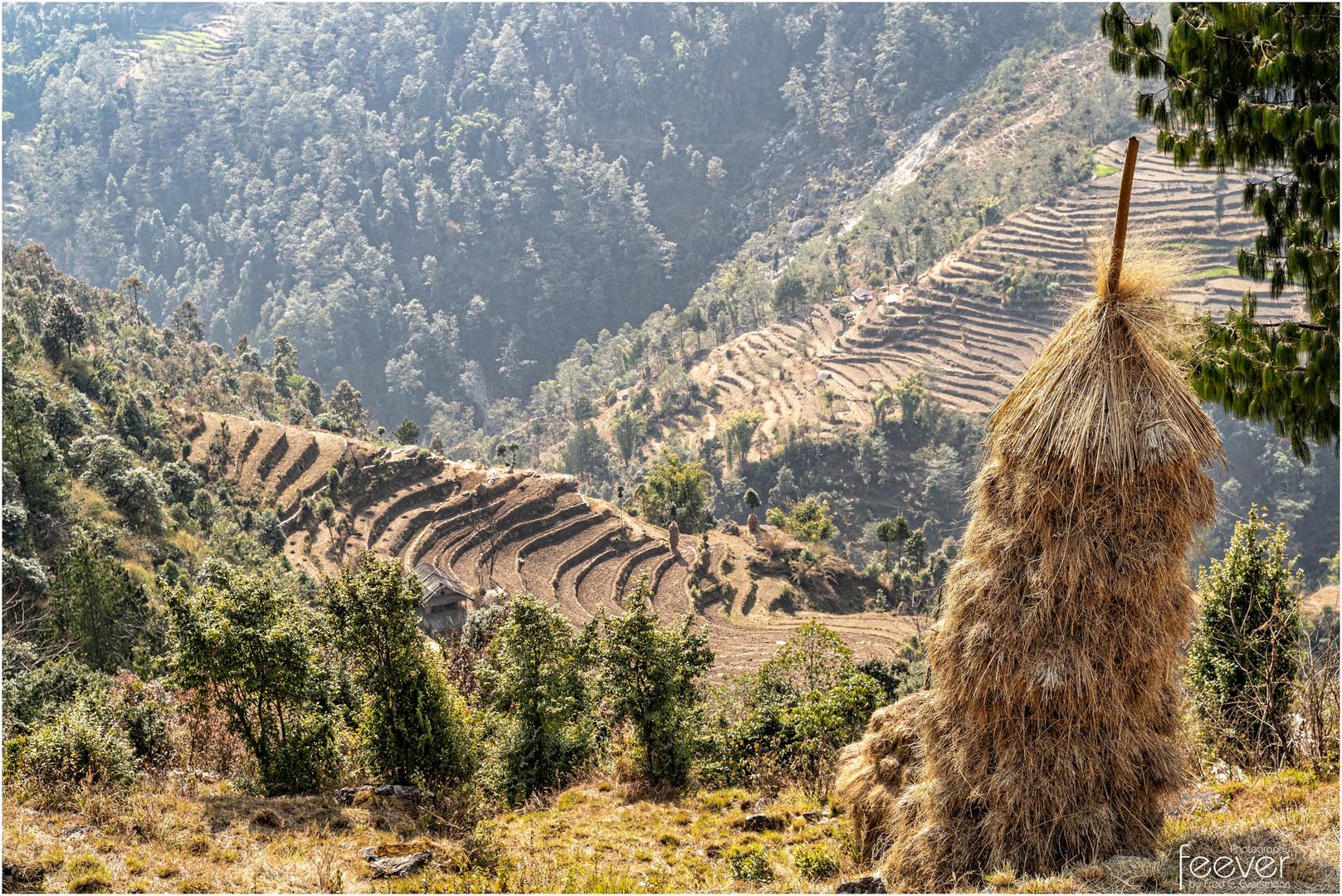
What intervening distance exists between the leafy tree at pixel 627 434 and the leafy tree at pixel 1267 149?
8122 cm

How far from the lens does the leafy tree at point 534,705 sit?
15945 millimetres

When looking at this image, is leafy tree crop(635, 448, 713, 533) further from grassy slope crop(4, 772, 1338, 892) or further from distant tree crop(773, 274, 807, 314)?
distant tree crop(773, 274, 807, 314)

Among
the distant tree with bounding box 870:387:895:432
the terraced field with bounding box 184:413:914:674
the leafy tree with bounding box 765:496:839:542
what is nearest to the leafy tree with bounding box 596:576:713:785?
the terraced field with bounding box 184:413:914:674

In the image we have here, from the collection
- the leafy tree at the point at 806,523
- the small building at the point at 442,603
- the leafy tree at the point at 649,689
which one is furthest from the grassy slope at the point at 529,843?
the leafy tree at the point at 806,523

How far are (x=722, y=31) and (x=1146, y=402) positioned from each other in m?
195

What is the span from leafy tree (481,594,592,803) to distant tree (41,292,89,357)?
4089 centimetres

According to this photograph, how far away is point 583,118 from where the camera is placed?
594 feet

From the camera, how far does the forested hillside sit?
14938 cm

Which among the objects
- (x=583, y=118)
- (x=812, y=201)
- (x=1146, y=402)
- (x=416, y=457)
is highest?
(x=583, y=118)

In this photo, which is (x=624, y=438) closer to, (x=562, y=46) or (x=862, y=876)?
(x=862, y=876)

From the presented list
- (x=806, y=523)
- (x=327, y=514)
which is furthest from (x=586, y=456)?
(x=327, y=514)

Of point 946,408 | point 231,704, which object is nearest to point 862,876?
point 231,704

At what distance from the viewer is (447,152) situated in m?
169

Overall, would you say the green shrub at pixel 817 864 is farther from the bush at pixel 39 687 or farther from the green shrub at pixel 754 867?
the bush at pixel 39 687
